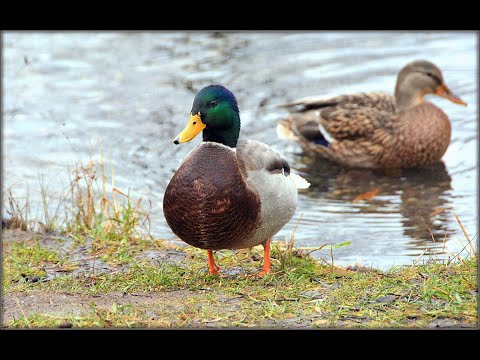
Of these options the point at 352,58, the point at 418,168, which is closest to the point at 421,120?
the point at 418,168

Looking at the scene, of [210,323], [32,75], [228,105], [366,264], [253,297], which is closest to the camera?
[210,323]

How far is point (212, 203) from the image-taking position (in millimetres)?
4535

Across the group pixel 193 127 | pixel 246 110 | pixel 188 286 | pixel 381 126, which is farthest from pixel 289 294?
pixel 246 110

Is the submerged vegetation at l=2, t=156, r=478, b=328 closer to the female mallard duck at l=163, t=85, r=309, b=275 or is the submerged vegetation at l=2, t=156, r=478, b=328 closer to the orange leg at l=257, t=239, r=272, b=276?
the orange leg at l=257, t=239, r=272, b=276

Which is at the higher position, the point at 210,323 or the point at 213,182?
the point at 213,182

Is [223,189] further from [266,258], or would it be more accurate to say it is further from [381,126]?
[381,126]

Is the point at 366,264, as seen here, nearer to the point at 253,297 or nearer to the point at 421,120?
the point at 253,297

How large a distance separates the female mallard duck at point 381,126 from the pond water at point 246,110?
0.17m

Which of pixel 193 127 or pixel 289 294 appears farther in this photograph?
pixel 193 127

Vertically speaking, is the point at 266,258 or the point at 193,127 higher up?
the point at 193,127

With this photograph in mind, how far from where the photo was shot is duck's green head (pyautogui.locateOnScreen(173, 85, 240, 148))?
4.79 m

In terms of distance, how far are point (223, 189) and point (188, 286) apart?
57cm

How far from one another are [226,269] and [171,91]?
5324 millimetres

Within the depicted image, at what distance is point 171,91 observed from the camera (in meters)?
10.2
